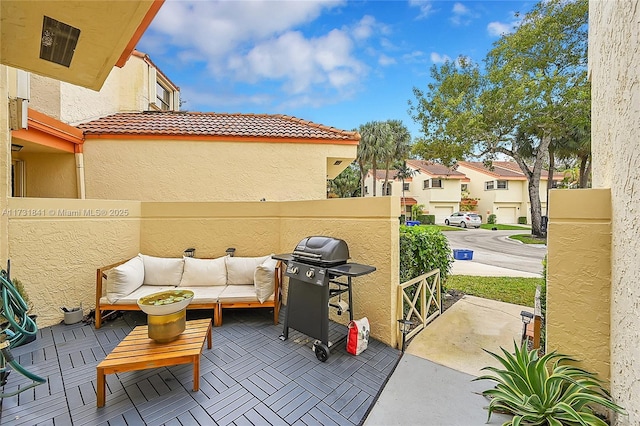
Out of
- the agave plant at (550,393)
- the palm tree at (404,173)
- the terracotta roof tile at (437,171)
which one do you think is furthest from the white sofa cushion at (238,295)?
the terracotta roof tile at (437,171)

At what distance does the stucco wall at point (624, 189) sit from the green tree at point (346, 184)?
31.2m

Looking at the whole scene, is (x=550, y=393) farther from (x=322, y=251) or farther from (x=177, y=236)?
(x=177, y=236)

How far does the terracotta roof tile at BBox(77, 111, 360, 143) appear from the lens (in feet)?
23.1

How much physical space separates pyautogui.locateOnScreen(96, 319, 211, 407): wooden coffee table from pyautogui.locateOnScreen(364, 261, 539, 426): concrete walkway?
199cm

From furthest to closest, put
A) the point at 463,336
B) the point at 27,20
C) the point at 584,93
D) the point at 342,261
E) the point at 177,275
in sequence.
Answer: the point at 584,93, the point at 177,275, the point at 463,336, the point at 342,261, the point at 27,20

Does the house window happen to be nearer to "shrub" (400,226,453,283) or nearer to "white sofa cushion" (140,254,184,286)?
"white sofa cushion" (140,254,184,286)

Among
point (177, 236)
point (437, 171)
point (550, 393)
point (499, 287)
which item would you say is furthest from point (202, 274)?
point (437, 171)

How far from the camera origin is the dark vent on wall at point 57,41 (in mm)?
2549

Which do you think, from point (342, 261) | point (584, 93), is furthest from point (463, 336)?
point (584, 93)

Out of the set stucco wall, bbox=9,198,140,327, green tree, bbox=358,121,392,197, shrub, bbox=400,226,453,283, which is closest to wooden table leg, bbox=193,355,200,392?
shrub, bbox=400,226,453,283

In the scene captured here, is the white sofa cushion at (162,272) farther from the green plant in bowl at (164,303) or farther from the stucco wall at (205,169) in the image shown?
the stucco wall at (205,169)

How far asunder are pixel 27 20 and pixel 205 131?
4.80 m

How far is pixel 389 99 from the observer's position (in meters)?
10.7

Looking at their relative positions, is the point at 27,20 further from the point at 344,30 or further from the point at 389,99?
the point at 389,99
